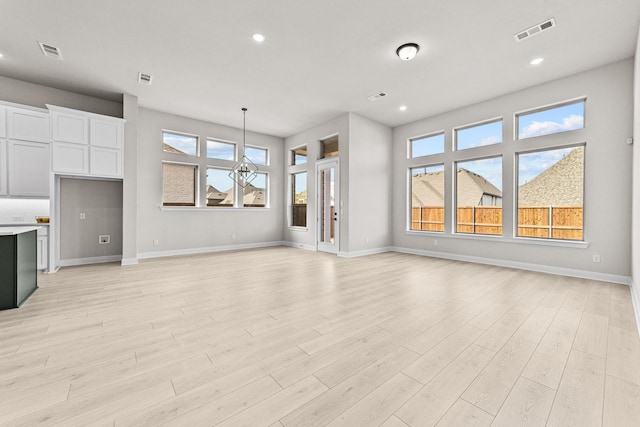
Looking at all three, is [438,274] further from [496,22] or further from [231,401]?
[231,401]

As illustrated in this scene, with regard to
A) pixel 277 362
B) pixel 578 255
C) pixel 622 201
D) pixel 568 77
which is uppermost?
pixel 568 77

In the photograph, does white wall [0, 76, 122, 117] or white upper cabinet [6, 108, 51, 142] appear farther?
white wall [0, 76, 122, 117]

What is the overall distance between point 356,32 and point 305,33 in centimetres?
64

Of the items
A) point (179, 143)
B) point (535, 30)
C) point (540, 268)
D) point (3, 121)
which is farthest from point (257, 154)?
point (540, 268)

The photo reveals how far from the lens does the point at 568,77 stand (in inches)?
176

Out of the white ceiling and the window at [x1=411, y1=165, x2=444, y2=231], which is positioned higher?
the white ceiling

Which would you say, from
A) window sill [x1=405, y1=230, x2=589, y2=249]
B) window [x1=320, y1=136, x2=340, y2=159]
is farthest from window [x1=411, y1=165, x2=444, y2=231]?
window [x1=320, y1=136, x2=340, y2=159]

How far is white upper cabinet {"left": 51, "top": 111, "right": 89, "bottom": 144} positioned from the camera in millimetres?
4559

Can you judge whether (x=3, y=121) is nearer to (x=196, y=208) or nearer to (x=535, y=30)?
(x=196, y=208)

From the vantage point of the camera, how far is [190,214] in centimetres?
662

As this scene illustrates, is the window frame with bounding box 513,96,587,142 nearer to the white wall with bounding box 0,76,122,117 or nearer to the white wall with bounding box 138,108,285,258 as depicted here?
the white wall with bounding box 138,108,285,258

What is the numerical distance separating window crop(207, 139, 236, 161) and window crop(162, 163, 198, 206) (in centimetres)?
59

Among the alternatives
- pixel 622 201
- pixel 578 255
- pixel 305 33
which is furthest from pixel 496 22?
pixel 578 255

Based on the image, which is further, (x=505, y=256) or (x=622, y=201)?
(x=505, y=256)
